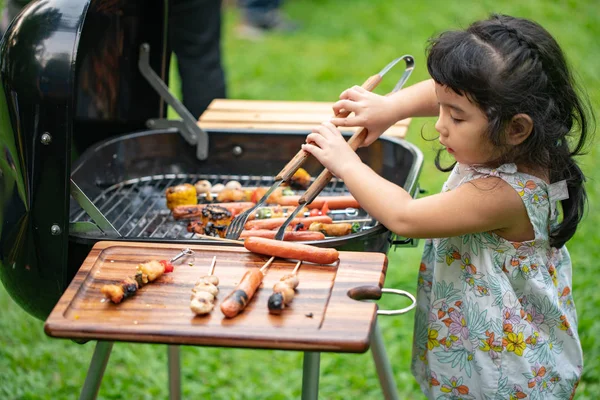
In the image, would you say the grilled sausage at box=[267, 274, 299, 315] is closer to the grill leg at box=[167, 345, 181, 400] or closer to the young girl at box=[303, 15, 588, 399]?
the young girl at box=[303, 15, 588, 399]

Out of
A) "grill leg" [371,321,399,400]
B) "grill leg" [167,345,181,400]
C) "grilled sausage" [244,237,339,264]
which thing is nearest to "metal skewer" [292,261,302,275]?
"grilled sausage" [244,237,339,264]

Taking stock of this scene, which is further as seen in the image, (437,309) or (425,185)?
(425,185)

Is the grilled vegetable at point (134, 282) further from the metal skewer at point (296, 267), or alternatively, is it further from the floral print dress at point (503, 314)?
the floral print dress at point (503, 314)

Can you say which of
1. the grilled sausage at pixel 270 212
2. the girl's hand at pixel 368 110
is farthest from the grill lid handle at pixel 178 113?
the girl's hand at pixel 368 110

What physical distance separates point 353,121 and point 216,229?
0.45 m

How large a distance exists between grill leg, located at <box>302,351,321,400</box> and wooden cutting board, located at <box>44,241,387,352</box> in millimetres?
242

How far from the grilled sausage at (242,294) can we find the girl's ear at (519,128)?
2.09 ft

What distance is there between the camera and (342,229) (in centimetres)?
200

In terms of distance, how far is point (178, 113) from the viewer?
245 centimetres

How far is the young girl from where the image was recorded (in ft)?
5.62

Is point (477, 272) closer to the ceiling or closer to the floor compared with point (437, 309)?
closer to the ceiling

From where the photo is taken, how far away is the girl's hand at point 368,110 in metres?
2.03

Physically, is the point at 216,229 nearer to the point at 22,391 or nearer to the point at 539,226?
the point at 539,226

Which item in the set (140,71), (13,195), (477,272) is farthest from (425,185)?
(13,195)
